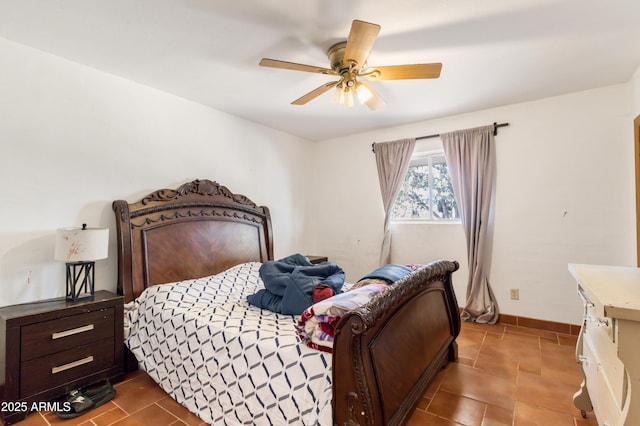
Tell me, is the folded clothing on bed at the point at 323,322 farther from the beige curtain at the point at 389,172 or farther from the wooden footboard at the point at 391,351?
the beige curtain at the point at 389,172

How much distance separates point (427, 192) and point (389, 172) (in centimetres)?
55

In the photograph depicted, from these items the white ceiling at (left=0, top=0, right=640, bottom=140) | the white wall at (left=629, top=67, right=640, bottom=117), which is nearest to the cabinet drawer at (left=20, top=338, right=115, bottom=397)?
the white ceiling at (left=0, top=0, right=640, bottom=140)

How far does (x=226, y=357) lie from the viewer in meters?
1.69

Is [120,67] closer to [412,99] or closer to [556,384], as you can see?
[412,99]

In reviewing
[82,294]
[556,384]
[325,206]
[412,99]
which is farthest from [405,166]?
[82,294]

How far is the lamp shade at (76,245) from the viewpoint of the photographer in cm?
203

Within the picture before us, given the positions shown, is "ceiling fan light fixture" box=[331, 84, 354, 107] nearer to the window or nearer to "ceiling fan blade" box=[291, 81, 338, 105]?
"ceiling fan blade" box=[291, 81, 338, 105]

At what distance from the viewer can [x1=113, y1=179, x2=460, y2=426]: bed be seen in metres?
1.29

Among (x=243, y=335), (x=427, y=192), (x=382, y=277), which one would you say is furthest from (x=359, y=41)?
(x=427, y=192)

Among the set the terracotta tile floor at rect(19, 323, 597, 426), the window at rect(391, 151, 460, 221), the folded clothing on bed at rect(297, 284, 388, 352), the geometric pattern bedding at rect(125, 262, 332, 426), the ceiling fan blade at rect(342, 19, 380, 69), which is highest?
the ceiling fan blade at rect(342, 19, 380, 69)

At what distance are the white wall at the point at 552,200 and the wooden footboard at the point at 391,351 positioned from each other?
4.94 ft

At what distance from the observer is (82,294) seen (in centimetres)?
228

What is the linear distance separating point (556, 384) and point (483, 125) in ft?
8.42

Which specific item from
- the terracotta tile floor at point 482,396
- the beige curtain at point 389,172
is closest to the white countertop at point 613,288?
the terracotta tile floor at point 482,396
